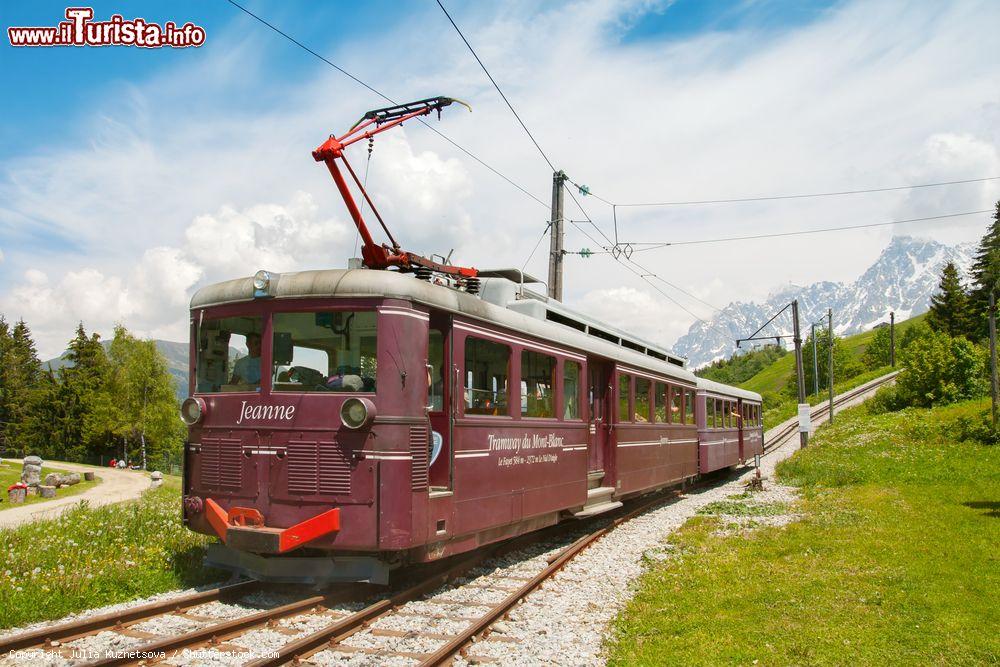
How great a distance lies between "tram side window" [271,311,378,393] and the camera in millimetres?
7570

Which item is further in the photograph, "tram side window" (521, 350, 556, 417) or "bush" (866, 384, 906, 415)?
"bush" (866, 384, 906, 415)

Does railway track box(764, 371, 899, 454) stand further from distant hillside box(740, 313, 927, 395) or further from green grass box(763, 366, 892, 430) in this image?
distant hillside box(740, 313, 927, 395)

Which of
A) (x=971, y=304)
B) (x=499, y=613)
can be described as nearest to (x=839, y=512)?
(x=499, y=613)

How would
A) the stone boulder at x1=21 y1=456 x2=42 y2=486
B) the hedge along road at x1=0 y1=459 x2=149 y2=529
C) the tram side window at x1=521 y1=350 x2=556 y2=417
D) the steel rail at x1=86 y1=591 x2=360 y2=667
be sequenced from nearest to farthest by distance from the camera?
the steel rail at x1=86 y1=591 x2=360 y2=667
the tram side window at x1=521 y1=350 x2=556 y2=417
the hedge along road at x1=0 y1=459 x2=149 y2=529
the stone boulder at x1=21 y1=456 x2=42 y2=486

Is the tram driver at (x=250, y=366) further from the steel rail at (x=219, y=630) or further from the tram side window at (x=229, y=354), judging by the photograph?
the steel rail at (x=219, y=630)

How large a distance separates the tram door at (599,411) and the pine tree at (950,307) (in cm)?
7455

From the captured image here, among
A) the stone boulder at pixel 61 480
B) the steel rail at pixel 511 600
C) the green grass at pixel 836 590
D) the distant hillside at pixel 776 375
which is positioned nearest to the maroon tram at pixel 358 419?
the steel rail at pixel 511 600

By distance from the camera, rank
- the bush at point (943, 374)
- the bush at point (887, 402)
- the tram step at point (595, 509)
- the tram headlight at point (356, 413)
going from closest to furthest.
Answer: the tram headlight at point (356, 413) → the tram step at point (595, 509) → the bush at point (943, 374) → the bush at point (887, 402)

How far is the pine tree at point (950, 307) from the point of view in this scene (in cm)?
7544

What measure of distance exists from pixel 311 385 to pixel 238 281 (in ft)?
4.88

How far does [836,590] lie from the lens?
8.05 metres

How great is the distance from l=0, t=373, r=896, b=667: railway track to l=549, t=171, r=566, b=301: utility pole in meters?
10.1

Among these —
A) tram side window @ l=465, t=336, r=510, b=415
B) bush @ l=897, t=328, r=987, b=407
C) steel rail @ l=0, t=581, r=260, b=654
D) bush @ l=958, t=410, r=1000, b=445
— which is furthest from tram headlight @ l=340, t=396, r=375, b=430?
bush @ l=897, t=328, r=987, b=407

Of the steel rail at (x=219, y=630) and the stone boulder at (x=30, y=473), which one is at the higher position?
the steel rail at (x=219, y=630)
